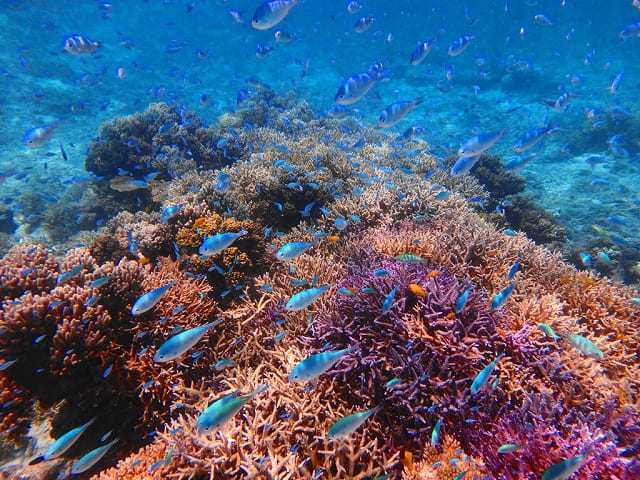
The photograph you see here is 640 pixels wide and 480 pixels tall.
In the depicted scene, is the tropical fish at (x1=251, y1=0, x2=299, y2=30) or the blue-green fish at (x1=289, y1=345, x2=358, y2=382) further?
the tropical fish at (x1=251, y1=0, x2=299, y2=30)

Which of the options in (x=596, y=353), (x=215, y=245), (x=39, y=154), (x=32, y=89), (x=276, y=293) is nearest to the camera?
(x=596, y=353)

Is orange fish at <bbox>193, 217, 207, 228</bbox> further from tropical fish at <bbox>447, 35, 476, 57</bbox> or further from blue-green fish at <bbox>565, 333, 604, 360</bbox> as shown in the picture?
tropical fish at <bbox>447, 35, 476, 57</bbox>

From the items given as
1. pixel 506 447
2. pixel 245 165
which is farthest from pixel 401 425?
pixel 245 165

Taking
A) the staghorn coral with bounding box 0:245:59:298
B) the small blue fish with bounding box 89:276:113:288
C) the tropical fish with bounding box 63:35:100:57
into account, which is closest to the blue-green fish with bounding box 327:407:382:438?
the small blue fish with bounding box 89:276:113:288

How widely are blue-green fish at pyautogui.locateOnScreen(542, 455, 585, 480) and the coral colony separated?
0.01 meters

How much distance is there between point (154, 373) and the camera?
12.4ft

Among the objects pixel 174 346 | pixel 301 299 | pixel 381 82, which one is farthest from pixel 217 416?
pixel 381 82

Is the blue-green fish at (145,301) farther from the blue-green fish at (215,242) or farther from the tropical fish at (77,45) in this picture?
the tropical fish at (77,45)

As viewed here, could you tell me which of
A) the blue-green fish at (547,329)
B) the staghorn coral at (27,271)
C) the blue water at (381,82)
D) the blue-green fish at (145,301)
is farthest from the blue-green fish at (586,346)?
the blue water at (381,82)

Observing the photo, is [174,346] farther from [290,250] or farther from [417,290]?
[417,290]

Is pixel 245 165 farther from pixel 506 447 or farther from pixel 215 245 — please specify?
pixel 506 447

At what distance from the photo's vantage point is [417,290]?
3594 mm

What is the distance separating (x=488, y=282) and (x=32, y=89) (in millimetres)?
29741

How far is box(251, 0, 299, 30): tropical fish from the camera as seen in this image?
4527 millimetres
